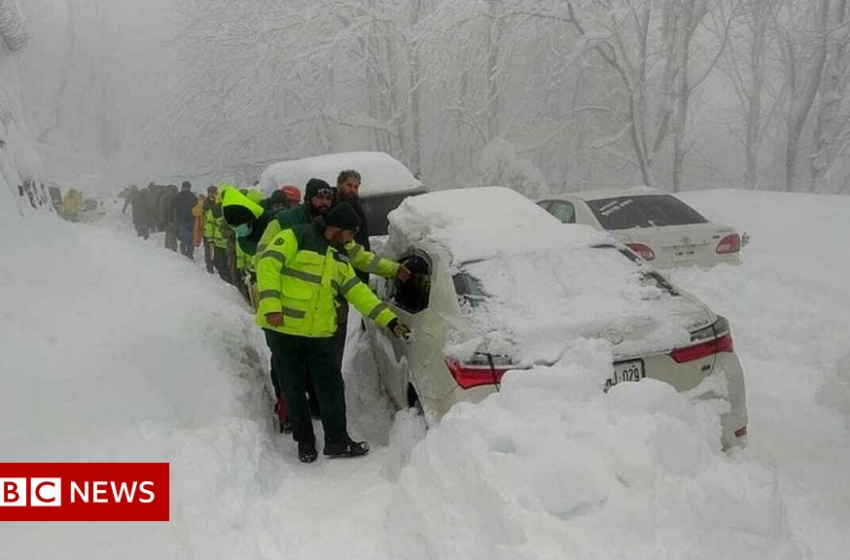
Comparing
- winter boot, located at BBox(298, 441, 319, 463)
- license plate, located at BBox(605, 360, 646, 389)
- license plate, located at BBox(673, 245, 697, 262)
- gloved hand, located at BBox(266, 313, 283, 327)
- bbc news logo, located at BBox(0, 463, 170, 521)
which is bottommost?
winter boot, located at BBox(298, 441, 319, 463)

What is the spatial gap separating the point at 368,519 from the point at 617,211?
250 inches

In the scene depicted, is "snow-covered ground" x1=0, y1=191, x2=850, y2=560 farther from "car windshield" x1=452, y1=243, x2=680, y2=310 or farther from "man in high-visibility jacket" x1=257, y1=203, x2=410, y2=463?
"car windshield" x1=452, y1=243, x2=680, y2=310

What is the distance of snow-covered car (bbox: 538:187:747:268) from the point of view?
8.61 metres

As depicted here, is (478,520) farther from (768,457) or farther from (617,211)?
(617,211)

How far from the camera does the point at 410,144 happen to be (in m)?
24.9

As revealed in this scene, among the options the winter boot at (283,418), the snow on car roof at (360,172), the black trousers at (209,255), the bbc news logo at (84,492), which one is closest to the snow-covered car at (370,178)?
the snow on car roof at (360,172)

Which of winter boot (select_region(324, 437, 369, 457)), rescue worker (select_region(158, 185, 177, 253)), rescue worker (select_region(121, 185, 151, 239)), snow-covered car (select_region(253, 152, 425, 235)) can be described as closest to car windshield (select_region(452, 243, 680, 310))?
winter boot (select_region(324, 437, 369, 457))

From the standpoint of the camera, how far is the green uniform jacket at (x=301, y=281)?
15.6ft

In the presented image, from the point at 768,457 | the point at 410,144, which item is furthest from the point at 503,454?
the point at 410,144

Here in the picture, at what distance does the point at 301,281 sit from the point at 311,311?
20 centimetres

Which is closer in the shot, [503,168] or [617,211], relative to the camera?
[617,211]

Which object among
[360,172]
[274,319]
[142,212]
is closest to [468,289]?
[274,319]

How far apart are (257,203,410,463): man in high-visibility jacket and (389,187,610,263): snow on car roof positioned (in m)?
0.66

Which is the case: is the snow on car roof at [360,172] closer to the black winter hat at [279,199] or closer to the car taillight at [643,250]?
the black winter hat at [279,199]
